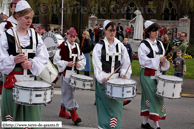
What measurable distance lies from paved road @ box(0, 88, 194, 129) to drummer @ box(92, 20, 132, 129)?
4.50 ft

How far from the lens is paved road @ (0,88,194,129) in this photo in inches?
256

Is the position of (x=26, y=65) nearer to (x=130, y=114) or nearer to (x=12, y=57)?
(x=12, y=57)

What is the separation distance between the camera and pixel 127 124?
6.59 meters

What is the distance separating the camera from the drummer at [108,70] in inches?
194

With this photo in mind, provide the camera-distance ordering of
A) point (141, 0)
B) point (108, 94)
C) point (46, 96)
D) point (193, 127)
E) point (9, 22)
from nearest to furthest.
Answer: point (46, 96), point (108, 94), point (9, 22), point (193, 127), point (141, 0)

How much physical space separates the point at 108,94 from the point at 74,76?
1464 millimetres

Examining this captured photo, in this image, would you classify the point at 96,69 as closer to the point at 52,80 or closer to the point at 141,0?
the point at 52,80

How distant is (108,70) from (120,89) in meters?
0.56

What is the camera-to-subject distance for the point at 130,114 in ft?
24.4

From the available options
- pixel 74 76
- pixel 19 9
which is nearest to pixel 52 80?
pixel 74 76

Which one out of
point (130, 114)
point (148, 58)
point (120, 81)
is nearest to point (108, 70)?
point (120, 81)

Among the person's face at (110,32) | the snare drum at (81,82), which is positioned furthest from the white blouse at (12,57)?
the snare drum at (81,82)

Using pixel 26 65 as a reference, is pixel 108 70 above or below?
below

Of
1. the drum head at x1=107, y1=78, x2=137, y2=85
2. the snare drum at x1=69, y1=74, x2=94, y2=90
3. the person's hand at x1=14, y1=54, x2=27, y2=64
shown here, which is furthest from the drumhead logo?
the person's hand at x1=14, y1=54, x2=27, y2=64
